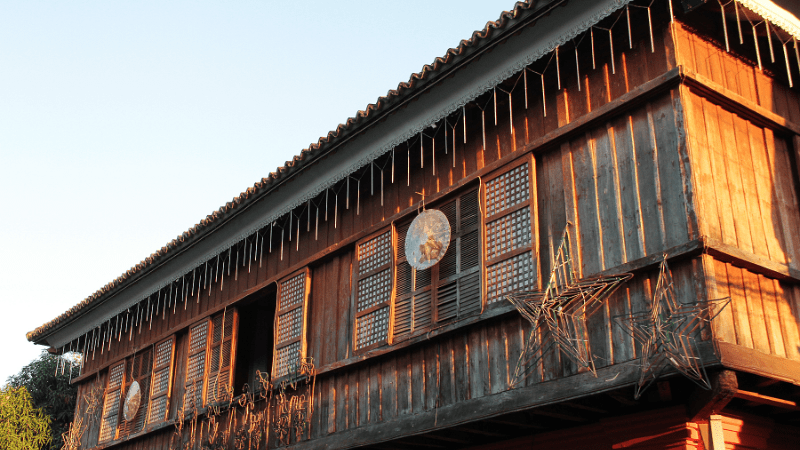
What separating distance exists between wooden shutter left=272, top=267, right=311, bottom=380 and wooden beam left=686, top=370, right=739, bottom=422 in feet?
19.4

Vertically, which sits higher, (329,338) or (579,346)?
(329,338)

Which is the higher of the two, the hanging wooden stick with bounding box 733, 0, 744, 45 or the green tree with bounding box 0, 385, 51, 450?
the hanging wooden stick with bounding box 733, 0, 744, 45

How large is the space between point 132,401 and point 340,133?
306 inches

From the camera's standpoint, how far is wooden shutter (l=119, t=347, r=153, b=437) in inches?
578

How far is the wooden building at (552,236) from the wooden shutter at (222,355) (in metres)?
0.67

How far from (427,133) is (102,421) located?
9.96 metres

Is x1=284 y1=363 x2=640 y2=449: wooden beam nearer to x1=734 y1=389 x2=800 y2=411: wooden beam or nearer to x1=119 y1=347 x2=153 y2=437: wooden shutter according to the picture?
x1=734 y1=389 x2=800 y2=411: wooden beam

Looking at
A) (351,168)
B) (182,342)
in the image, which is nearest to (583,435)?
(351,168)

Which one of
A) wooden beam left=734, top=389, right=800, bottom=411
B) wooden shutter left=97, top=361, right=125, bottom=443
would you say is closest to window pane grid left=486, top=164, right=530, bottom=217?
wooden beam left=734, top=389, right=800, bottom=411

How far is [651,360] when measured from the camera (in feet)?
21.6

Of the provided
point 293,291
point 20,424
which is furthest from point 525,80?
point 20,424

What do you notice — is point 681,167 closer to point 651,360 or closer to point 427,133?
point 651,360

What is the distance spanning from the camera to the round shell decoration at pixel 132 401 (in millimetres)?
14859

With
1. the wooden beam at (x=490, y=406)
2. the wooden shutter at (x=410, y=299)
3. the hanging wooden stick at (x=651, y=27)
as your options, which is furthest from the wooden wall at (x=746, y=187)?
the wooden shutter at (x=410, y=299)
